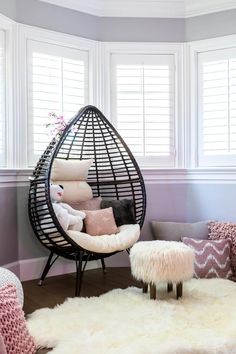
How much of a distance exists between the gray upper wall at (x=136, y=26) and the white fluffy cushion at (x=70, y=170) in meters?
1.30

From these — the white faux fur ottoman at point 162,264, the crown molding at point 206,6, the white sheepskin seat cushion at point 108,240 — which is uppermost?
the crown molding at point 206,6

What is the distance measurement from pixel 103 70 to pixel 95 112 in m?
0.60

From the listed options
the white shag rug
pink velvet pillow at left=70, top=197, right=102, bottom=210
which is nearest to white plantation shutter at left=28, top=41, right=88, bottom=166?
pink velvet pillow at left=70, top=197, right=102, bottom=210

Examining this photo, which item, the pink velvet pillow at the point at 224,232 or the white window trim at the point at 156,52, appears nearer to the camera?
the pink velvet pillow at the point at 224,232

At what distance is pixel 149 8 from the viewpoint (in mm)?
3799

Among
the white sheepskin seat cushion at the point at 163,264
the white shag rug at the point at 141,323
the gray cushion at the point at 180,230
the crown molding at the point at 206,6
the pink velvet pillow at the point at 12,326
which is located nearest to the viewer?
the pink velvet pillow at the point at 12,326

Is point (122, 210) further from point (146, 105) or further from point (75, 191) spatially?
point (146, 105)

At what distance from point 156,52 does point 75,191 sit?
5.56 ft

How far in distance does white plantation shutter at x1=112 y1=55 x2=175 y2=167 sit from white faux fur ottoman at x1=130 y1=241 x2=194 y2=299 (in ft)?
4.53

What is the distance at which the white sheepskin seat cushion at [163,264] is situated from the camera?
8.46 ft

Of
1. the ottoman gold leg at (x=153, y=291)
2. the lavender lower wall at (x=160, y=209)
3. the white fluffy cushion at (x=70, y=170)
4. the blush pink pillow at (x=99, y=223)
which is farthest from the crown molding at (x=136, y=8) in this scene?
the ottoman gold leg at (x=153, y=291)

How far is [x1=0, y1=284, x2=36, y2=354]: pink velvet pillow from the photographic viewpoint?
1479 mm

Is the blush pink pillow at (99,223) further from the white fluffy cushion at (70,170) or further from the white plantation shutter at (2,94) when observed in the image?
the white plantation shutter at (2,94)

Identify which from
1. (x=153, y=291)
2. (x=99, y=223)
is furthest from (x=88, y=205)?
(x=153, y=291)
